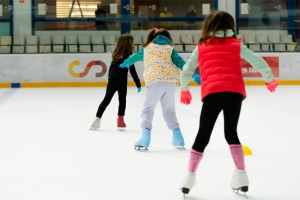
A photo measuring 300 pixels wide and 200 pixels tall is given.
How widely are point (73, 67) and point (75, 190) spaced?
34.7 feet

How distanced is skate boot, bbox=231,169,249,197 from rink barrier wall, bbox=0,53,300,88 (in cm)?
1054

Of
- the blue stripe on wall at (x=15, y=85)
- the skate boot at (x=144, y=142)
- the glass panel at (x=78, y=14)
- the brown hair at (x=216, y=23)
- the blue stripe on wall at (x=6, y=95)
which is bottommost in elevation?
the blue stripe on wall at (x=6, y=95)

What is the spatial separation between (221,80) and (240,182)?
59cm

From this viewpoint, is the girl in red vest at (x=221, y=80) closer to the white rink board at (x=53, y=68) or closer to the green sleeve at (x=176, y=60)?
the green sleeve at (x=176, y=60)

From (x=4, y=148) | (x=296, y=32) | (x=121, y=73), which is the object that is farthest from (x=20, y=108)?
(x=296, y=32)

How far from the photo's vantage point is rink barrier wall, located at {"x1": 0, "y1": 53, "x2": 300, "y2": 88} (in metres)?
13.8

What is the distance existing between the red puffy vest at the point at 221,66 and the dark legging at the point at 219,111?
1.4 inches

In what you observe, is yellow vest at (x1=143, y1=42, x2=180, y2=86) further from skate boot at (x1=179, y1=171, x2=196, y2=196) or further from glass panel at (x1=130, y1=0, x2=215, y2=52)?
glass panel at (x1=130, y1=0, x2=215, y2=52)

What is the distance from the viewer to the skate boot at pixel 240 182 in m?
3.36

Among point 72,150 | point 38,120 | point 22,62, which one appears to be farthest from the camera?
point 22,62

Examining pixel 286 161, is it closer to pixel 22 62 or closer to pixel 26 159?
pixel 26 159

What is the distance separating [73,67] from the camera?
45.8ft

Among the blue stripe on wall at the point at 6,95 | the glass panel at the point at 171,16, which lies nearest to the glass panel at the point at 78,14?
the glass panel at the point at 171,16

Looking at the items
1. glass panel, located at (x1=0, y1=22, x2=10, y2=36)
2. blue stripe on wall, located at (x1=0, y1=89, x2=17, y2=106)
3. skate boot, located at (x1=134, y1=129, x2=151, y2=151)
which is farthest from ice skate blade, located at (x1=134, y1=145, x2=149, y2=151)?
glass panel, located at (x1=0, y1=22, x2=10, y2=36)
